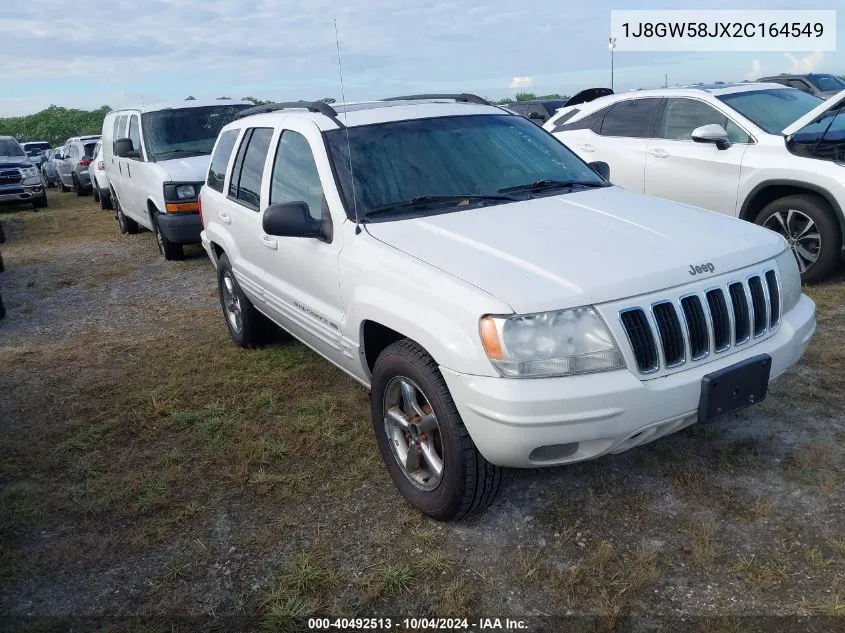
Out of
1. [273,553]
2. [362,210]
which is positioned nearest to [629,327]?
[362,210]

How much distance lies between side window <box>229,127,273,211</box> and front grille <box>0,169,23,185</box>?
44.3 ft

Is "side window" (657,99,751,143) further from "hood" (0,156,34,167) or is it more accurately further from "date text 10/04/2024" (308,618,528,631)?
"hood" (0,156,34,167)

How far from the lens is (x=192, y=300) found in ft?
24.7

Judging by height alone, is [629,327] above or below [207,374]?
above

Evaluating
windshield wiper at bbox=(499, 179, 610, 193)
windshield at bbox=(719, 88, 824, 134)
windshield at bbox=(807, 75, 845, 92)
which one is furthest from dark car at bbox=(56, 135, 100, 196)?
windshield wiper at bbox=(499, 179, 610, 193)

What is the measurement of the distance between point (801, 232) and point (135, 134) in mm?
8311

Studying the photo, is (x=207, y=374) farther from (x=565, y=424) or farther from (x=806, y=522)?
(x=806, y=522)

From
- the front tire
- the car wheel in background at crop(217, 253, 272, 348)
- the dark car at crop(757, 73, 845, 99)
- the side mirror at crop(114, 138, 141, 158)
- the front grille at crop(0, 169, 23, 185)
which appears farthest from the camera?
the front grille at crop(0, 169, 23, 185)

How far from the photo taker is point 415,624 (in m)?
2.64

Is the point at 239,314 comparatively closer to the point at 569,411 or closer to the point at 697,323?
the point at 569,411

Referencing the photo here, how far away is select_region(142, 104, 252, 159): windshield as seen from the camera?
9.55 meters

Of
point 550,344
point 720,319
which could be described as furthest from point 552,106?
point 550,344

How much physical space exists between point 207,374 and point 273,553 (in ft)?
7.97

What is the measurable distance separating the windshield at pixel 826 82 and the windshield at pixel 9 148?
18097 mm
